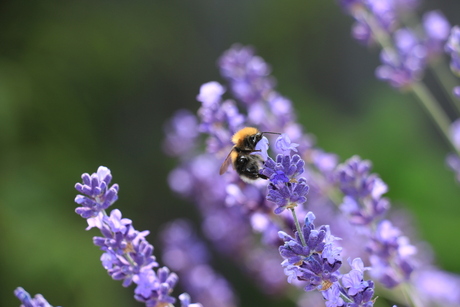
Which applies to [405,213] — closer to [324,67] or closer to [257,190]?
[257,190]

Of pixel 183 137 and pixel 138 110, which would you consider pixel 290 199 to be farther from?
pixel 138 110

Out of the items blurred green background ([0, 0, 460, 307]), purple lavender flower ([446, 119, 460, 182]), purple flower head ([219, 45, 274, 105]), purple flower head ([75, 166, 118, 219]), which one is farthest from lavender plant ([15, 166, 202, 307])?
blurred green background ([0, 0, 460, 307])

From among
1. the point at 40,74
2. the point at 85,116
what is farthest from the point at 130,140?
the point at 40,74

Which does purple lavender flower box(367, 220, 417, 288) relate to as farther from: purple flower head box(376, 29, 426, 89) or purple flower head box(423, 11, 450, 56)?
purple flower head box(423, 11, 450, 56)

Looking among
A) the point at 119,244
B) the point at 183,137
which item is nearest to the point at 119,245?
the point at 119,244

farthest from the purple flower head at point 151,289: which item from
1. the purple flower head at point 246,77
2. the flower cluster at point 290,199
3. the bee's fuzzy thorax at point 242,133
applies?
the purple flower head at point 246,77

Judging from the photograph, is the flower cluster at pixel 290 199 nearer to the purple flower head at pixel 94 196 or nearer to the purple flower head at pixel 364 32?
the purple flower head at pixel 364 32
